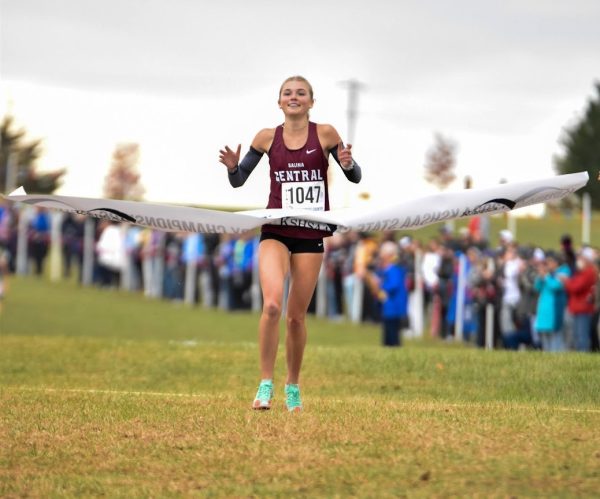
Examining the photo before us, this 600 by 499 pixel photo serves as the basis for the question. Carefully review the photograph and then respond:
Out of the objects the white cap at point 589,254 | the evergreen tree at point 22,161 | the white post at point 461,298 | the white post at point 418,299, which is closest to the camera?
the white cap at point 589,254

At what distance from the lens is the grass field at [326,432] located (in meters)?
8.04

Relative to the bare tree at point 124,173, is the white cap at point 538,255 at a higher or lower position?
lower

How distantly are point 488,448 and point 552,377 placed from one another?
5.99 meters

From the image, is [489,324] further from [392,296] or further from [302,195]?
[302,195]

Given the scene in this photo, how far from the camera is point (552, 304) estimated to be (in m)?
23.1

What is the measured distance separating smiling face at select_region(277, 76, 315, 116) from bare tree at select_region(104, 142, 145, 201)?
135072mm

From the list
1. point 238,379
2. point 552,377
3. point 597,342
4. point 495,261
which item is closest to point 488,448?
point 552,377

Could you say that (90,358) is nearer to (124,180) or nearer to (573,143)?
(573,143)

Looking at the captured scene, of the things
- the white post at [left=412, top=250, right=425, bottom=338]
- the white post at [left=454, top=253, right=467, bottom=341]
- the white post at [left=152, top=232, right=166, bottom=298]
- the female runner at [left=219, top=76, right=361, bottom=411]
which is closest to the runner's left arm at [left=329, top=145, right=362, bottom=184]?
the female runner at [left=219, top=76, right=361, bottom=411]

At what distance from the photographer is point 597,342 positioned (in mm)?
23172

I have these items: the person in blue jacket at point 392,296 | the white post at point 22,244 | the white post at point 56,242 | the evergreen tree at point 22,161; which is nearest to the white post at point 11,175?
the evergreen tree at point 22,161

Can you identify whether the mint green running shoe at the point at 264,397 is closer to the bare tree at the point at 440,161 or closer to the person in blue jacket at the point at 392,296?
the person in blue jacket at the point at 392,296

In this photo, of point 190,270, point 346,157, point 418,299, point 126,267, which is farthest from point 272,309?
point 126,267

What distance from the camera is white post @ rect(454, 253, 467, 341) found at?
29.0 m
